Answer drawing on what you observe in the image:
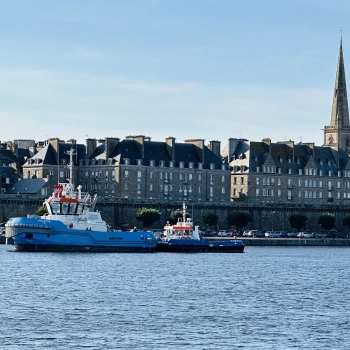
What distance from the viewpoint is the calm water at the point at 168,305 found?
48500mm

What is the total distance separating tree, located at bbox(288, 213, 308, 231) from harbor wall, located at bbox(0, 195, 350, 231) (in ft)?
6.05

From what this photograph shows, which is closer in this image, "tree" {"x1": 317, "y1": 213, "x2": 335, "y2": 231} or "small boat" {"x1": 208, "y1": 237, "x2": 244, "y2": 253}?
"small boat" {"x1": 208, "y1": 237, "x2": 244, "y2": 253}

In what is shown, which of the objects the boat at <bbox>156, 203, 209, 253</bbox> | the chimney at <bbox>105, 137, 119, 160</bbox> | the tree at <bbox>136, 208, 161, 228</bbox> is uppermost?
the chimney at <bbox>105, 137, 119, 160</bbox>

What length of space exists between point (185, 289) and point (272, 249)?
6274 cm

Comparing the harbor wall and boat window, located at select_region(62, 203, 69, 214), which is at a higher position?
the harbor wall

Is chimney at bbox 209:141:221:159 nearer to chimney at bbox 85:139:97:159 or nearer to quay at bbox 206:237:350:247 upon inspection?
chimney at bbox 85:139:97:159

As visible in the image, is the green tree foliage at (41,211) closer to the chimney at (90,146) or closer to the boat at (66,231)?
the chimney at (90,146)

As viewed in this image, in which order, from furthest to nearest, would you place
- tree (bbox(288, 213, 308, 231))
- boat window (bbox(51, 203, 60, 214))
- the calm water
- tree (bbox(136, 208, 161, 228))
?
tree (bbox(288, 213, 308, 231)) < tree (bbox(136, 208, 161, 228)) < boat window (bbox(51, 203, 60, 214)) < the calm water

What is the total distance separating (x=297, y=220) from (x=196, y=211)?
14.7m

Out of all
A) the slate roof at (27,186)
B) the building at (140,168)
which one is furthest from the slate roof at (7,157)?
the slate roof at (27,186)

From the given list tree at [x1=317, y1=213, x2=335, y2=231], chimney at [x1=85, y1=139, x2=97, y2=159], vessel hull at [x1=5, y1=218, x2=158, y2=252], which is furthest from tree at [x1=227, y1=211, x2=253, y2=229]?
vessel hull at [x1=5, y1=218, x2=158, y2=252]

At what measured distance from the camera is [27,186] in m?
147

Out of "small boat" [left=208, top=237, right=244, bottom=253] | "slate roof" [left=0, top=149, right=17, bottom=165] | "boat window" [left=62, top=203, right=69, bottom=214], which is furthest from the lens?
"slate roof" [left=0, top=149, right=17, bottom=165]

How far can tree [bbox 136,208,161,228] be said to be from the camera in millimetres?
142000
